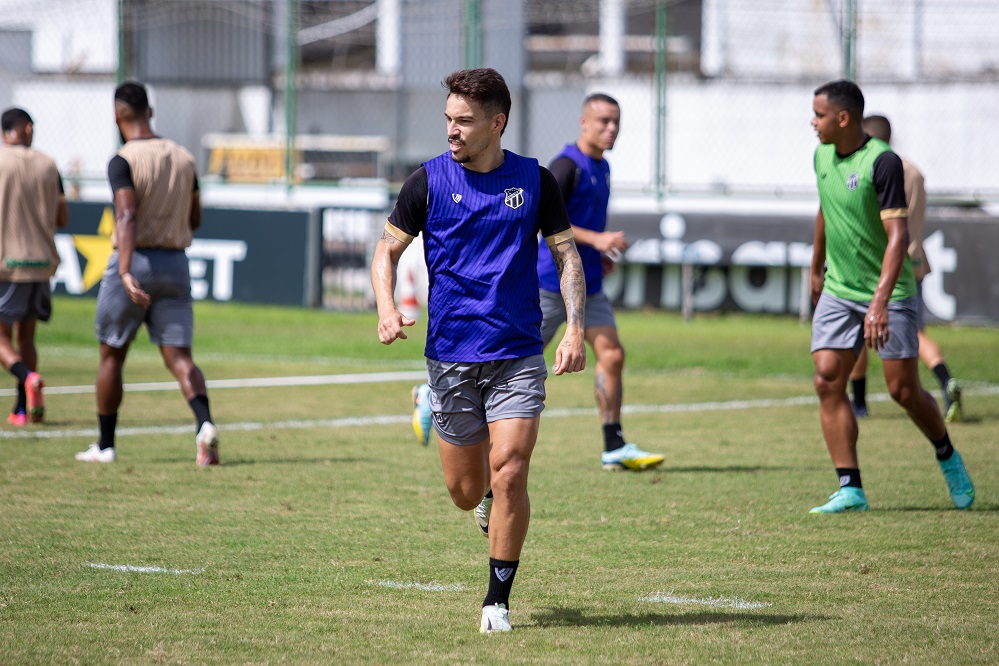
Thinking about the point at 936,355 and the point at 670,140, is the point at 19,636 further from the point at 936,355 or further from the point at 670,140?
the point at 670,140

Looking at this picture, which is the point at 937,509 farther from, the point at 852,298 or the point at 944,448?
the point at 852,298

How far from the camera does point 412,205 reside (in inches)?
209

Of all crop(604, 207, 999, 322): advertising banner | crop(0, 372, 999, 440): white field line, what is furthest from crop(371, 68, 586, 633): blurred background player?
crop(604, 207, 999, 322): advertising banner

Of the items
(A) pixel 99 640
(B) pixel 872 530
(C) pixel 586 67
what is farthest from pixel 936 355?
(C) pixel 586 67

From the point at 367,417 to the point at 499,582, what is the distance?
608 centimetres

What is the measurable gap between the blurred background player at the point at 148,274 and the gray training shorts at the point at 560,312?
2.16 m

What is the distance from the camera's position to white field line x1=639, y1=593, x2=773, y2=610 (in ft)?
17.7

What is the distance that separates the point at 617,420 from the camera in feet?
28.9

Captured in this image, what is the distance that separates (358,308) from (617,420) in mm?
11608

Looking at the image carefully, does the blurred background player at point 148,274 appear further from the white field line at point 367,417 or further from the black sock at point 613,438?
the black sock at point 613,438

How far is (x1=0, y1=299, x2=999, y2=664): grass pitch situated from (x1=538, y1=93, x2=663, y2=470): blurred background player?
0.25 meters

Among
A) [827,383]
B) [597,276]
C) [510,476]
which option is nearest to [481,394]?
[510,476]

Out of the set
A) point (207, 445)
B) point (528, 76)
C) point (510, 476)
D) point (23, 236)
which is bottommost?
point (207, 445)

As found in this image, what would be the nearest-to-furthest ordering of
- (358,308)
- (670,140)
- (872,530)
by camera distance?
(872,530)
(358,308)
(670,140)
